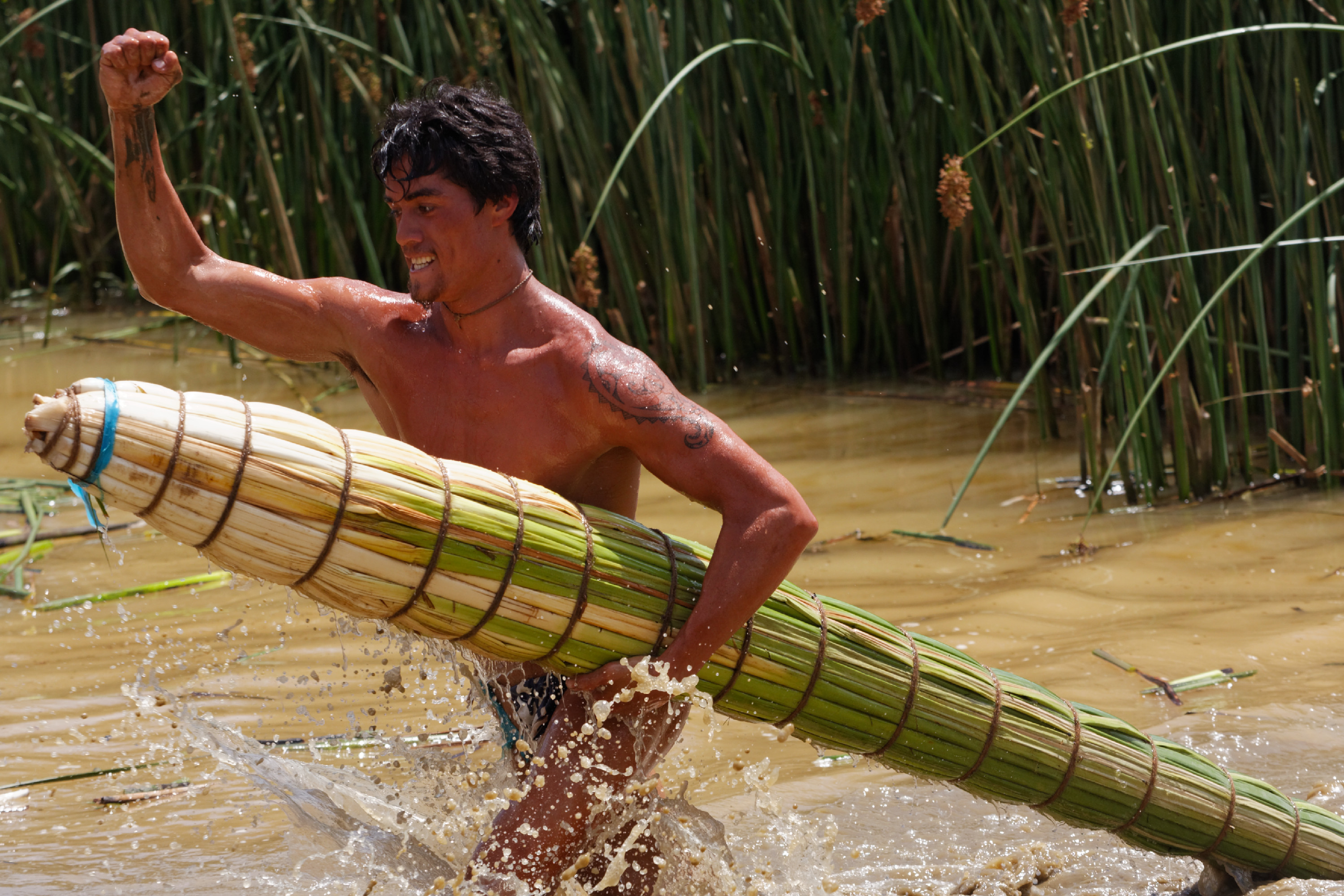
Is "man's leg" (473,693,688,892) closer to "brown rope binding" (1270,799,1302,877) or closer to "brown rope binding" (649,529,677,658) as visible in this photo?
"brown rope binding" (649,529,677,658)

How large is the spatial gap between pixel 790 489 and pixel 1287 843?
3.81 ft

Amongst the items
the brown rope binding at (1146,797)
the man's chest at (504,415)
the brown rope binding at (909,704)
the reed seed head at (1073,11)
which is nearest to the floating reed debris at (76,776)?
the man's chest at (504,415)

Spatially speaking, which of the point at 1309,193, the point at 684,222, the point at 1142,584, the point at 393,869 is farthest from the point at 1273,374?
the point at 393,869

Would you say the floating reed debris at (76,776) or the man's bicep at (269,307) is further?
the floating reed debris at (76,776)

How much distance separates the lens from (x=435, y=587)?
1.85 m

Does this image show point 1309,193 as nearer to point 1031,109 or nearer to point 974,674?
point 1031,109

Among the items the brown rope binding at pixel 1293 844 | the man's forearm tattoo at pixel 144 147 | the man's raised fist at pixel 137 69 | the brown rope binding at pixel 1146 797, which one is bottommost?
the brown rope binding at pixel 1293 844

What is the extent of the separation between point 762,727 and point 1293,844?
40.0 inches

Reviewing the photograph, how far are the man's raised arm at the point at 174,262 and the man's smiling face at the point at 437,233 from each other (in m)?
0.27

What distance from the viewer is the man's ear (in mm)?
2182

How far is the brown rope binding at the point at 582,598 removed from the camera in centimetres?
195

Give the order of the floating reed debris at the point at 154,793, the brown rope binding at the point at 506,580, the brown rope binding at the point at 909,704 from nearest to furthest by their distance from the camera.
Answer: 1. the brown rope binding at the point at 506,580
2. the brown rope binding at the point at 909,704
3. the floating reed debris at the point at 154,793

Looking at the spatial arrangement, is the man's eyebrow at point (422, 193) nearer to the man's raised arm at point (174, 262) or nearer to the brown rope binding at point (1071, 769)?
the man's raised arm at point (174, 262)

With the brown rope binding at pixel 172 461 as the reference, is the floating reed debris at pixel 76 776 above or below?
below
